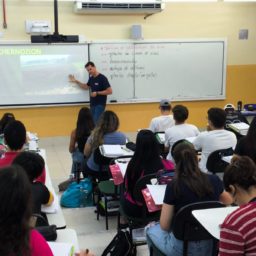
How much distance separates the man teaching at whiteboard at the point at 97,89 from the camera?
6.88m

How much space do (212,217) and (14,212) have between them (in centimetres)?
117

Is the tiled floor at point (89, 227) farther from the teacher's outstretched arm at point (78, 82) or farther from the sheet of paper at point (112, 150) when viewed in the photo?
the teacher's outstretched arm at point (78, 82)

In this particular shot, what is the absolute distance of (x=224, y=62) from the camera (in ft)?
25.7

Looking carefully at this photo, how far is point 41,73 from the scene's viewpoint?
7.01 meters

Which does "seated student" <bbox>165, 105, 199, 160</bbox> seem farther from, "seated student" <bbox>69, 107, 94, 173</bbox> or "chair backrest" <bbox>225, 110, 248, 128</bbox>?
"chair backrest" <bbox>225, 110, 248, 128</bbox>

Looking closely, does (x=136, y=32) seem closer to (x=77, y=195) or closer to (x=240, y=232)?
(x=77, y=195)

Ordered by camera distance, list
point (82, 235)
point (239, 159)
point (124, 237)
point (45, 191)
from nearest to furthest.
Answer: point (239, 159) < point (45, 191) < point (124, 237) < point (82, 235)

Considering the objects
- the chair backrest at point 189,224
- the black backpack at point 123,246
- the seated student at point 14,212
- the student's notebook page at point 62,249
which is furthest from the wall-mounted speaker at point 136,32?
the seated student at point 14,212

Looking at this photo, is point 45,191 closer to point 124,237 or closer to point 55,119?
point 124,237

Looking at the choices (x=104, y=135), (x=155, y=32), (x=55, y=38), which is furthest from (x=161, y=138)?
(x=155, y=32)

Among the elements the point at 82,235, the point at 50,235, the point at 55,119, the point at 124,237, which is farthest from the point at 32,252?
the point at 55,119

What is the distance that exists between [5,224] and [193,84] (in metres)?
6.86

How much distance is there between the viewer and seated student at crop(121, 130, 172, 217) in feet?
9.74

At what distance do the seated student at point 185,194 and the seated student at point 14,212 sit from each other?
1.14 m
